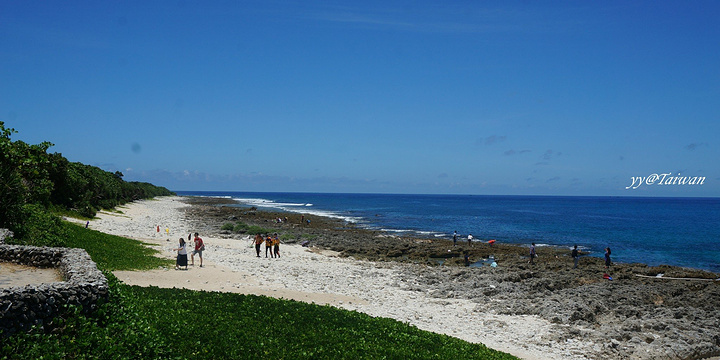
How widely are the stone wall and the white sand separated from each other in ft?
25.7

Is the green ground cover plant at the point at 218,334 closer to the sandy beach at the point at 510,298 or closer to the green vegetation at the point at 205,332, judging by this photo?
the green vegetation at the point at 205,332

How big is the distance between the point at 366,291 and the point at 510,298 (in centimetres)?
694

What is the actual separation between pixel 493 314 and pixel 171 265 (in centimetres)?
1590

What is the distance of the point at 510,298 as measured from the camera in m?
22.1

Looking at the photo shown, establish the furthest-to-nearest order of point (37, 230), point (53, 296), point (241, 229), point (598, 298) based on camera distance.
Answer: point (241, 229) → point (598, 298) → point (37, 230) → point (53, 296)

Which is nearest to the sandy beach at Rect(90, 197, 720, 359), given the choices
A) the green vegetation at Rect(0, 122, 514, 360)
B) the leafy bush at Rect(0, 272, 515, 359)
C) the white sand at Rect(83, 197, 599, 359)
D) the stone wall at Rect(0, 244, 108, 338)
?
the white sand at Rect(83, 197, 599, 359)

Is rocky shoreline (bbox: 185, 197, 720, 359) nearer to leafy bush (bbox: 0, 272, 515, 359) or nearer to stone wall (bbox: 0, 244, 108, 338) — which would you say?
leafy bush (bbox: 0, 272, 515, 359)

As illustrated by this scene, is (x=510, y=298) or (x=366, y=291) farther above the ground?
(x=366, y=291)

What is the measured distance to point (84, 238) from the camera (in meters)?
23.3

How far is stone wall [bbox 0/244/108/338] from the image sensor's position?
7.54m

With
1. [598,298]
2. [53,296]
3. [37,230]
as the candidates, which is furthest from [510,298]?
[37,230]

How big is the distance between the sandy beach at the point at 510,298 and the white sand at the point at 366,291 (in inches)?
1.9

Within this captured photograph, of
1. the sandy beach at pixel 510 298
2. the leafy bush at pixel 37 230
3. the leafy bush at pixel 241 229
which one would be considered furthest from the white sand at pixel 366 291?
the leafy bush at pixel 241 229

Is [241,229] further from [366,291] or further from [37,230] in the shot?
[37,230]
